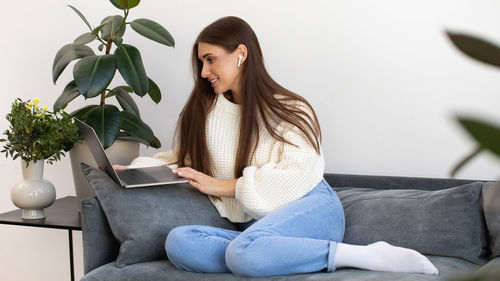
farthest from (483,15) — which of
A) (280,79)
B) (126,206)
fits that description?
A: (126,206)

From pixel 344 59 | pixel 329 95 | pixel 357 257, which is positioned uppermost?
pixel 344 59

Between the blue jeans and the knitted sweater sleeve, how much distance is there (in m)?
0.06

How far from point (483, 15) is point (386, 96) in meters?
0.47

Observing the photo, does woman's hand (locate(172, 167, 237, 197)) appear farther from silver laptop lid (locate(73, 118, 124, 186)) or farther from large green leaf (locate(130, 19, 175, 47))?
large green leaf (locate(130, 19, 175, 47))

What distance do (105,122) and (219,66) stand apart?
531 mm

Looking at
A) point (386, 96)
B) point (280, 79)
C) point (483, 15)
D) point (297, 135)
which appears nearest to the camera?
point (297, 135)

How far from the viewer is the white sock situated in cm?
157

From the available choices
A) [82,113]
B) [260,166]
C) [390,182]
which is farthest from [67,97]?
[390,182]

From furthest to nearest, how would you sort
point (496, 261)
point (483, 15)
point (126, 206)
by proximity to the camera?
1. point (483, 15)
2. point (126, 206)
3. point (496, 261)

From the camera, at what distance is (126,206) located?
1860 mm

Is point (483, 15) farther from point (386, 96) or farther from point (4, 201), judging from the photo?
point (4, 201)

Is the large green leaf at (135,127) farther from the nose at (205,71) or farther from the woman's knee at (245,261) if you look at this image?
the woman's knee at (245,261)

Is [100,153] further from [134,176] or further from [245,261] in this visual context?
[245,261]

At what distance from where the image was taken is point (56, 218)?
7.54ft
